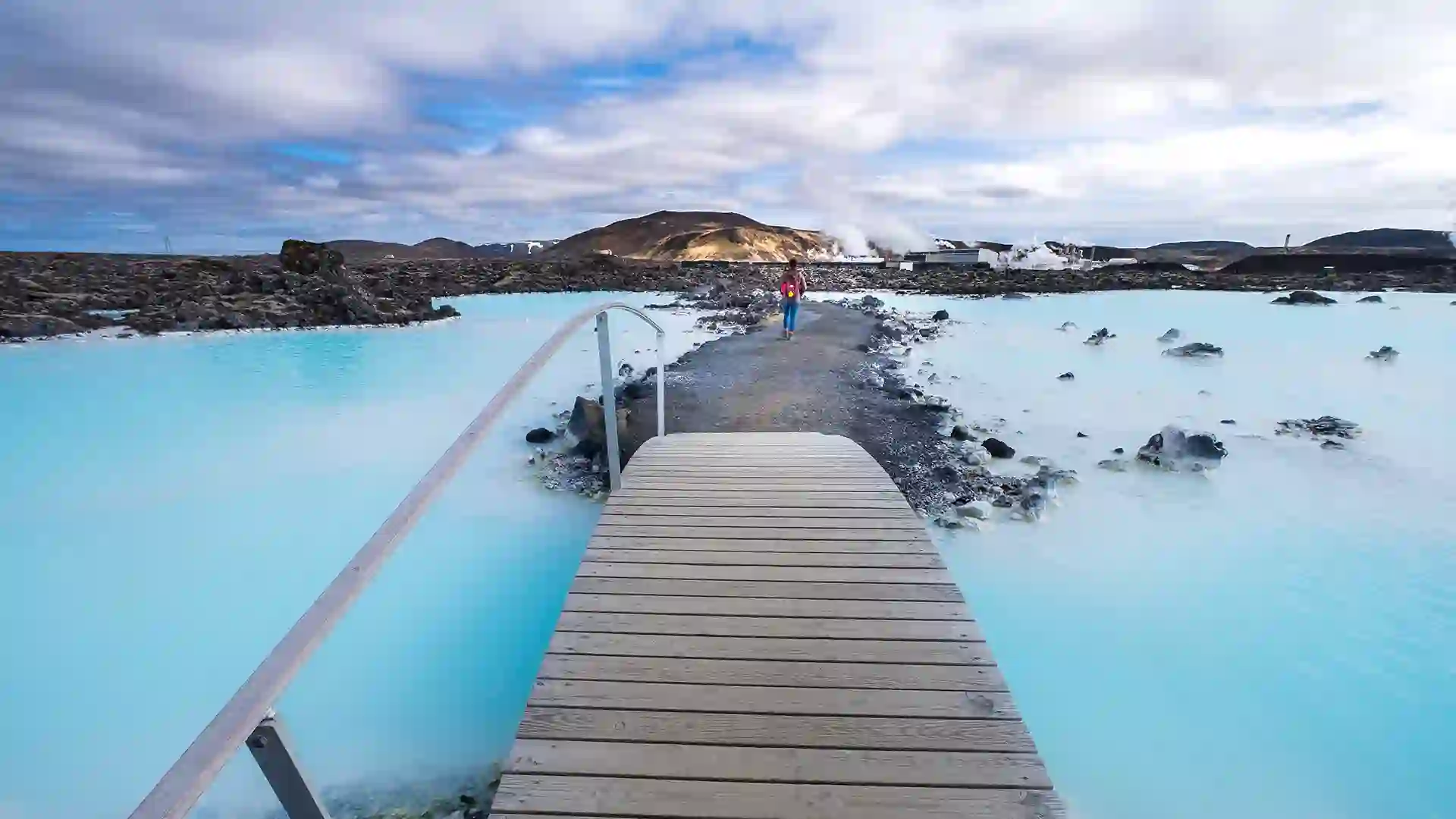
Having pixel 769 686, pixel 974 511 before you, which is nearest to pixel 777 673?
pixel 769 686

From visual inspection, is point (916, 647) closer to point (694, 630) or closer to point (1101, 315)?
point (694, 630)

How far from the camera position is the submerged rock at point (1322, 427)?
9.30 m

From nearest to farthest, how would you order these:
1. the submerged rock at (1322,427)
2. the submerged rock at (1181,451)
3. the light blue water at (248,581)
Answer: the light blue water at (248,581), the submerged rock at (1181,451), the submerged rock at (1322,427)

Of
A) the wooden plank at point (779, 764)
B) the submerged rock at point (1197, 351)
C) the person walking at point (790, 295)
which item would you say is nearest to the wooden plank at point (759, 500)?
the wooden plank at point (779, 764)

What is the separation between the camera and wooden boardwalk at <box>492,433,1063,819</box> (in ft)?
6.40

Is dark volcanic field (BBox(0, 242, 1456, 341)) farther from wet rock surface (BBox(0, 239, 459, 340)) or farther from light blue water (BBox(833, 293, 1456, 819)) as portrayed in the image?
light blue water (BBox(833, 293, 1456, 819))

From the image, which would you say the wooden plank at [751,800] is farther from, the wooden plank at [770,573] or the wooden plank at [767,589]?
the wooden plank at [770,573]

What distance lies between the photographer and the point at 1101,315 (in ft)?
81.6

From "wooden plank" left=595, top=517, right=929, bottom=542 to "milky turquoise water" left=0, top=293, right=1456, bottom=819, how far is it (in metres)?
1.35

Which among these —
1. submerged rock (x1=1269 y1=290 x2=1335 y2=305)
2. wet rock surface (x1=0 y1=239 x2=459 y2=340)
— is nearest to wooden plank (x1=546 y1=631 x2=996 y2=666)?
wet rock surface (x1=0 y1=239 x2=459 y2=340)

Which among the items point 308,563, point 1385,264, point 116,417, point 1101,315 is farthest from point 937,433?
point 1385,264

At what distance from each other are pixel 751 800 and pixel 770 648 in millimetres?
717

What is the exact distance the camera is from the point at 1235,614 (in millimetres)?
4922

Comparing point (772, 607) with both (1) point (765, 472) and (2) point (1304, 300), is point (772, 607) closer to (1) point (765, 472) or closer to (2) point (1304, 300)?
(1) point (765, 472)
